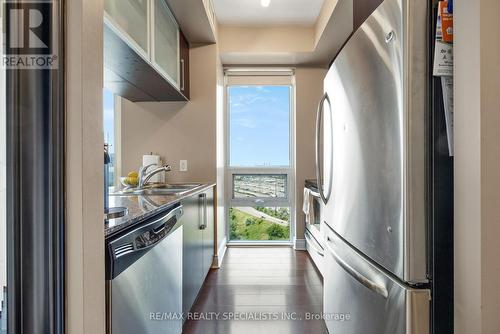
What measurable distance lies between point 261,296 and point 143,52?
6.46 feet

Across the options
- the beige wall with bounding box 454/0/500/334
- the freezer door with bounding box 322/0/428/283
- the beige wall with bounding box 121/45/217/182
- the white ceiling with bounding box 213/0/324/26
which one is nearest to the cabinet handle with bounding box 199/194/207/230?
the beige wall with bounding box 121/45/217/182

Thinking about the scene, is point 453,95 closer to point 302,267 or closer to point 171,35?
point 171,35

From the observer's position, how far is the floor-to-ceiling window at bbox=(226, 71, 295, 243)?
3746mm

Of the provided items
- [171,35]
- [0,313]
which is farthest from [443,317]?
[171,35]

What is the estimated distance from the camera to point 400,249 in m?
0.90

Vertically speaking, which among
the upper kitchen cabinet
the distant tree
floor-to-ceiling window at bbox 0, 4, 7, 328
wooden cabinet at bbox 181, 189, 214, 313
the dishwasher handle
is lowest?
the distant tree

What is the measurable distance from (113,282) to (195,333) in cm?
120

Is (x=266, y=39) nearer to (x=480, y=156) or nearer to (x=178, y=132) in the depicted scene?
(x=178, y=132)

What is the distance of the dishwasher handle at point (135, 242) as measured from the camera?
83 cm

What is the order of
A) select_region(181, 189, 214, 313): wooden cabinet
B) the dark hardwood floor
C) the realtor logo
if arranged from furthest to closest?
the dark hardwood floor, select_region(181, 189, 214, 313): wooden cabinet, the realtor logo

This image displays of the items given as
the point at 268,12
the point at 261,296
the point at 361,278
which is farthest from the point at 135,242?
the point at 268,12

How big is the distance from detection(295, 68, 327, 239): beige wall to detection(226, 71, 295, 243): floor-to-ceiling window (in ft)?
0.65

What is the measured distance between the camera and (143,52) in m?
1.74

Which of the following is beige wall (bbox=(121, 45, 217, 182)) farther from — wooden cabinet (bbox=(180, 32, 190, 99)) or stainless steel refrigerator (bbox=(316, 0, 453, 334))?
stainless steel refrigerator (bbox=(316, 0, 453, 334))
